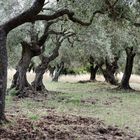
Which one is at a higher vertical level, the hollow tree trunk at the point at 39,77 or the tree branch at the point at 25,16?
the tree branch at the point at 25,16

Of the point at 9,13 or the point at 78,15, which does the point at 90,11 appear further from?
the point at 9,13

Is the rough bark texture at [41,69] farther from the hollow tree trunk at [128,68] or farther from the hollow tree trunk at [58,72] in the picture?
the hollow tree trunk at [58,72]

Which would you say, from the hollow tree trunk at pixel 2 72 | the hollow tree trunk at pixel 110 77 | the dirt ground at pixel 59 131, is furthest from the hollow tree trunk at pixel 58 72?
the hollow tree trunk at pixel 2 72

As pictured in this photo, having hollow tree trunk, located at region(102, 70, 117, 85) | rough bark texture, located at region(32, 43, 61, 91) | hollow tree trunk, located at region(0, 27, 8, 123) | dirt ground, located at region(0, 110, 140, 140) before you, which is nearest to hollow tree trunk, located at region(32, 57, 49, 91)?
rough bark texture, located at region(32, 43, 61, 91)

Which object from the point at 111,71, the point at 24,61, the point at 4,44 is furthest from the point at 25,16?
the point at 111,71

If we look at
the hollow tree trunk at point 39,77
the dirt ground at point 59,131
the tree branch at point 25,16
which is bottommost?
the dirt ground at point 59,131

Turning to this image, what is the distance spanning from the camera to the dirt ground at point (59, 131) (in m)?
9.41

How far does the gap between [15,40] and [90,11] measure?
9559mm

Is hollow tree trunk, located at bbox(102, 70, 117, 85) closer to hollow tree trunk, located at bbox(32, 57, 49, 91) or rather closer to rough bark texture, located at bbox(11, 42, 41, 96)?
hollow tree trunk, located at bbox(32, 57, 49, 91)

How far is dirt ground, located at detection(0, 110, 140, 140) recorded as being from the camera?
9.41 m

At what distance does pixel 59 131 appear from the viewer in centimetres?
1012

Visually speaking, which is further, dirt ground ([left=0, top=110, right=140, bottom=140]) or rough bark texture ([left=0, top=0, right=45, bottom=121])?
rough bark texture ([left=0, top=0, right=45, bottom=121])

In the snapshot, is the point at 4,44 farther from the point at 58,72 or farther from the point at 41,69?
the point at 58,72

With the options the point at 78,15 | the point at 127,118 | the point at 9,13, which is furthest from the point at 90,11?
the point at 9,13
